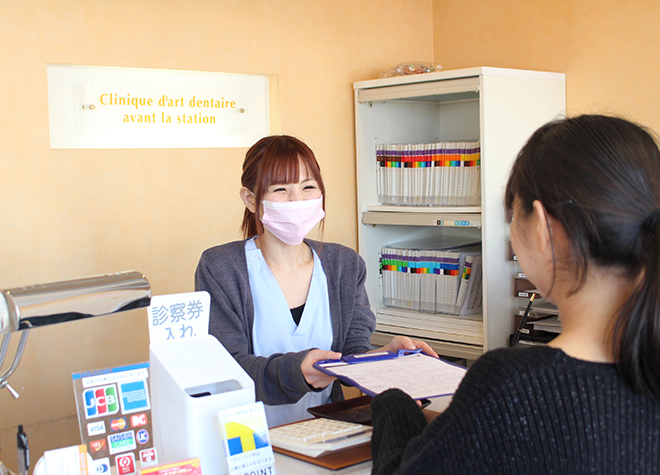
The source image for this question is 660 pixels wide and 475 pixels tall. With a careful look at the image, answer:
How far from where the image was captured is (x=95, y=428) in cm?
118

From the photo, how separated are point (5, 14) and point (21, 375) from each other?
4.57 feet

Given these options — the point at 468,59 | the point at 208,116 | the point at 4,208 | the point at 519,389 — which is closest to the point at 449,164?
the point at 468,59

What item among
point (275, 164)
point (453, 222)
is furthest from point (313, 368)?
point (453, 222)

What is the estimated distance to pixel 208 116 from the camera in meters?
3.04

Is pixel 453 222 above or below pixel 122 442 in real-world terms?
above

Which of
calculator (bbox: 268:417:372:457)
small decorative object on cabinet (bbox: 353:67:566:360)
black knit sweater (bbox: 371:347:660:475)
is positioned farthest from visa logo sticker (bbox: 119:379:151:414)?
small decorative object on cabinet (bbox: 353:67:566:360)

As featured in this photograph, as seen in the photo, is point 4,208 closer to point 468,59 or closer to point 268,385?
point 268,385

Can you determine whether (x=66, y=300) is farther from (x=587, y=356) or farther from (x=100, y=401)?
(x=587, y=356)

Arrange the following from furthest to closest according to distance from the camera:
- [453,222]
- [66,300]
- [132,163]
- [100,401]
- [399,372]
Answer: [453,222] < [132,163] < [399,372] < [100,401] < [66,300]

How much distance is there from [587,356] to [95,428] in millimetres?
848

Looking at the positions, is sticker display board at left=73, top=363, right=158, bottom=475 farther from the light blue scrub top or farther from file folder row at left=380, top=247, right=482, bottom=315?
file folder row at left=380, top=247, right=482, bottom=315

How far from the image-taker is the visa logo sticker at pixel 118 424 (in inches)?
47.1

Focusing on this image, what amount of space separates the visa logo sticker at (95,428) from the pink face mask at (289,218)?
37.3 inches

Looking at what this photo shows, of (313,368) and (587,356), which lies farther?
(313,368)
